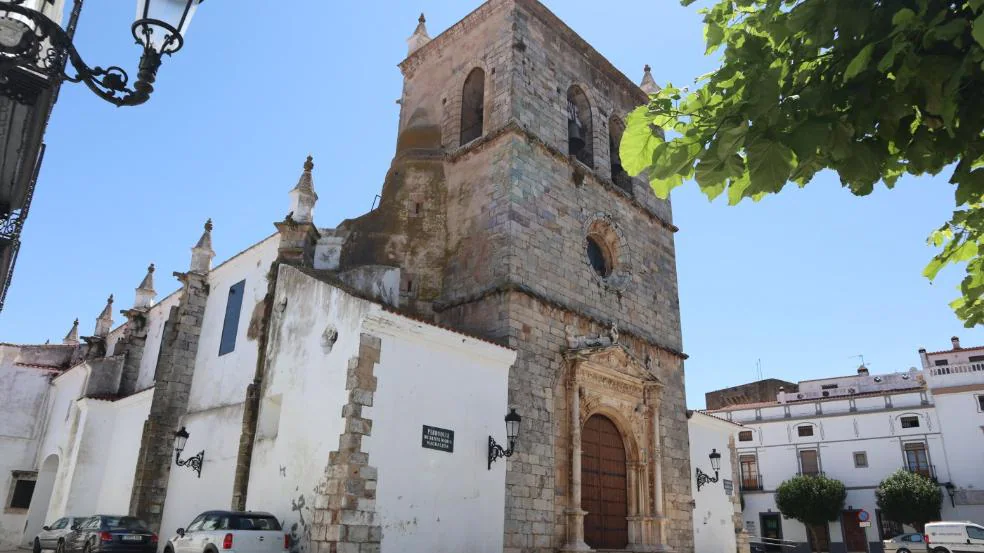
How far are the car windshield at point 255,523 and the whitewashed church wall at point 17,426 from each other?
56.9 feet

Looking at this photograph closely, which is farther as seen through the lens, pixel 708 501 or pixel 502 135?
pixel 708 501

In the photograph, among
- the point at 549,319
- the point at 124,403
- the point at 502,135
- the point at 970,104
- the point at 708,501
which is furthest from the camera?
the point at 124,403

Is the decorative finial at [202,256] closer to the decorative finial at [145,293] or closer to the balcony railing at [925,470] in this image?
the decorative finial at [145,293]

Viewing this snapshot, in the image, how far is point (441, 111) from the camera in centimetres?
1778

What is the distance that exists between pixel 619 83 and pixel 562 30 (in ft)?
9.03

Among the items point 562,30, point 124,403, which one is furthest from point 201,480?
point 562,30

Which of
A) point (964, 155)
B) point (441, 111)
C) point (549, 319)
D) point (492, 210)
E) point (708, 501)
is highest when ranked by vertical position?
point (441, 111)

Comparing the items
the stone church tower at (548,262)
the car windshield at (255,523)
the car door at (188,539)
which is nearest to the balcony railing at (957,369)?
the stone church tower at (548,262)

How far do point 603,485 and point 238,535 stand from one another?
A: 7569 millimetres

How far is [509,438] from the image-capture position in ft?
39.1

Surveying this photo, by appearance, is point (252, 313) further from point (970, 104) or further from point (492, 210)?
point (970, 104)

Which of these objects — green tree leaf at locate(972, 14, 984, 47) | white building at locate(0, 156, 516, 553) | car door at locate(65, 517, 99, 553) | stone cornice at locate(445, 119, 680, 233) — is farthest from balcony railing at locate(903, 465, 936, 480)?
green tree leaf at locate(972, 14, 984, 47)

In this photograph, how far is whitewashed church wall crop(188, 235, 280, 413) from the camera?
49.1 ft

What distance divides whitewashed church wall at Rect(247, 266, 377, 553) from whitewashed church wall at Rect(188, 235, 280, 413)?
6.06 feet
